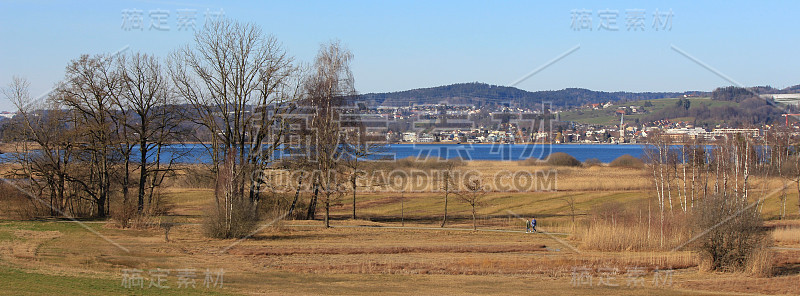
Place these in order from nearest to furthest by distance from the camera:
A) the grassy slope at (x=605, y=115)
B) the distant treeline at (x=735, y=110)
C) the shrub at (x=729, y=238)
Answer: the shrub at (x=729, y=238) → the distant treeline at (x=735, y=110) → the grassy slope at (x=605, y=115)

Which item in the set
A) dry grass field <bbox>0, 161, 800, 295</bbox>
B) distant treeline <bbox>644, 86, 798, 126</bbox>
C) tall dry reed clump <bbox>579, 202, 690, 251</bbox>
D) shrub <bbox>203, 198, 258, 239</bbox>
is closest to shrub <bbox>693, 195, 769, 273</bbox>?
dry grass field <bbox>0, 161, 800, 295</bbox>

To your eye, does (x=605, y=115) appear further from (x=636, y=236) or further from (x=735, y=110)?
(x=636, y=236)

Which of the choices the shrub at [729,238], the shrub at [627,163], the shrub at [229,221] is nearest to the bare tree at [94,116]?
the shrub at [229,221]

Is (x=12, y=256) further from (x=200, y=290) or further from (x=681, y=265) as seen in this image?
(x=681, y=265)

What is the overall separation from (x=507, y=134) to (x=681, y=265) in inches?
3107

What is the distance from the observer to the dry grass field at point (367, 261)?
19188 mm

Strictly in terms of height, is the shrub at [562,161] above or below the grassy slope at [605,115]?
below

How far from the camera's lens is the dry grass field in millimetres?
19188

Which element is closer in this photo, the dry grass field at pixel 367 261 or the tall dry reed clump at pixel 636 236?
the dry grass field at pixel 367 261

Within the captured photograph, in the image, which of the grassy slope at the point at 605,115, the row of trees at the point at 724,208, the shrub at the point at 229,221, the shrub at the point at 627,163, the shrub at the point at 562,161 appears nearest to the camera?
the row of trees at the point at 724,208

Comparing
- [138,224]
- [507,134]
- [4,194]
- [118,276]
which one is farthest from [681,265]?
[507,134]

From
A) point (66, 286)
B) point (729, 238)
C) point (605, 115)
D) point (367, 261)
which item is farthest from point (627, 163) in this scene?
point (605, 115)

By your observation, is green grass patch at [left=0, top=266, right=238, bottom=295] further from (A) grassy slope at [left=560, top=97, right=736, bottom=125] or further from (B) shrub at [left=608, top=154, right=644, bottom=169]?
(A) grassy slope at [left=560, top=97, right=736, bottom=125]

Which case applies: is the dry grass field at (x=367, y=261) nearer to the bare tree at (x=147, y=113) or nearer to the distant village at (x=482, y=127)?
the bare tree at (x=147, y=113)
